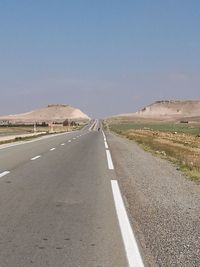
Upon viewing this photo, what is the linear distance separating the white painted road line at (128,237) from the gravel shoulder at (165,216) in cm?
11

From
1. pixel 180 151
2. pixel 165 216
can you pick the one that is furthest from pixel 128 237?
pixel 180 151

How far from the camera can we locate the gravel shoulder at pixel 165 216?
7.09 metres

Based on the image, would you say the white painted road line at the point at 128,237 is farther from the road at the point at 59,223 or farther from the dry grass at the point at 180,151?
the dry grass at the point at 180,151

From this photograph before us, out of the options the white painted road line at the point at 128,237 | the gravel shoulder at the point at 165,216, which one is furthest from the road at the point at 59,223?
the gravel shoulder at the point at 165,216

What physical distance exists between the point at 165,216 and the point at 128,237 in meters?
2.02

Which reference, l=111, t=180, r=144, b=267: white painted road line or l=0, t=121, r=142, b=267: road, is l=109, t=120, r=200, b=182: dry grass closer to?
l=0, t=121, r=142, b=267: road

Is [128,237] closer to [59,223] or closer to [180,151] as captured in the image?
[59,223]

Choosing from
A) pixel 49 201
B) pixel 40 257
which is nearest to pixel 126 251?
pixel 40 257

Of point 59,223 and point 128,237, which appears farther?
point 59,223

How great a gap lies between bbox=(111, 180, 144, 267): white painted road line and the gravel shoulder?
0.11 metres

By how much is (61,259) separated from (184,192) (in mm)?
7483

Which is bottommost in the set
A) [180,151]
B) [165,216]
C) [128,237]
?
[180,151]

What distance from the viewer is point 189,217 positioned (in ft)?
32.3

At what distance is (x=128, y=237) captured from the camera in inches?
316
